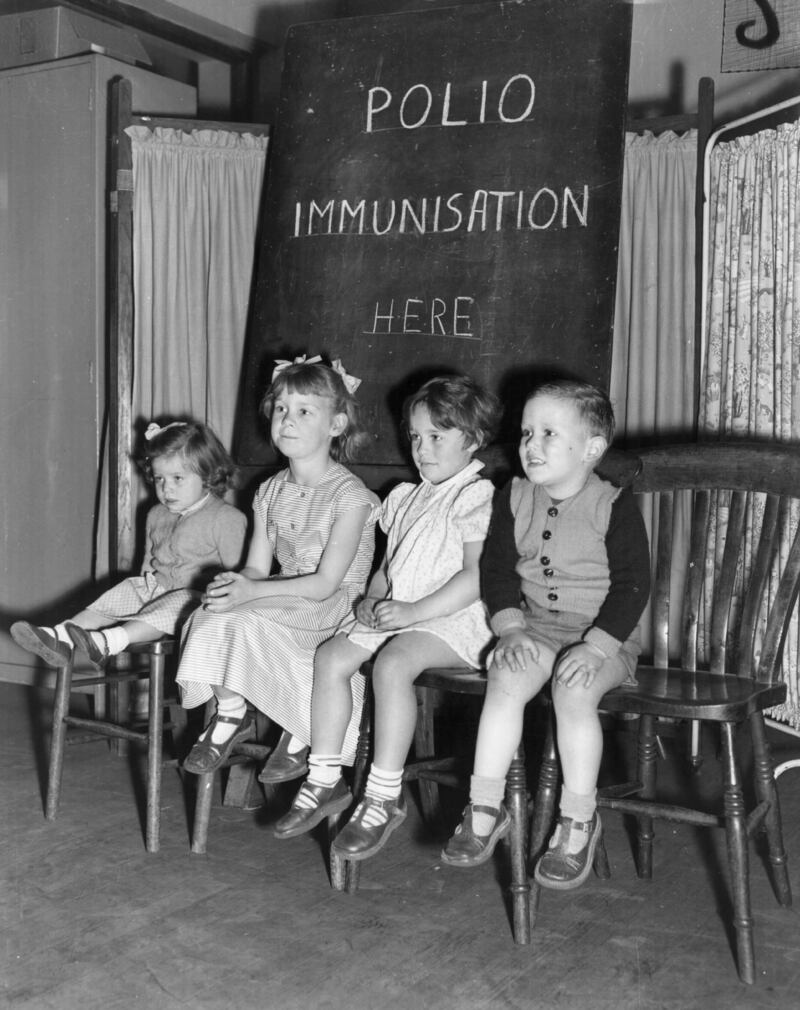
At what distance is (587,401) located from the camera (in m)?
2.49

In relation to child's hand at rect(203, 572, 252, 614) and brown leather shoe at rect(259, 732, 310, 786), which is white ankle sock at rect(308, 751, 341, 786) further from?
→ child's hand at rect(203, 572, 252, 614)

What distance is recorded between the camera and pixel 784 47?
3.39 meters

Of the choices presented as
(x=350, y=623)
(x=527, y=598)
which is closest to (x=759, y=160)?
(x=527, y=598)

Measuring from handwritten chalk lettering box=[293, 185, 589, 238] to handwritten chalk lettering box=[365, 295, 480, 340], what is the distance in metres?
0.20

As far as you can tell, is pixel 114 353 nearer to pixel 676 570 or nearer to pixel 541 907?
pixel 676 570

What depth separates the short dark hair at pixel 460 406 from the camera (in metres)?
2.76

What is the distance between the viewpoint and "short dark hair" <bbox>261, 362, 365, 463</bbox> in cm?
294

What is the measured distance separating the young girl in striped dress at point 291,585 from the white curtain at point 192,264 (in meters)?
0.73

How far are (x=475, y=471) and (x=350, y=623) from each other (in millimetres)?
488

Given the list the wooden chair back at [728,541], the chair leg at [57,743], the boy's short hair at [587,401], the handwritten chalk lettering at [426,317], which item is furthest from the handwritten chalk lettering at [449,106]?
the chair leg at [57,743]

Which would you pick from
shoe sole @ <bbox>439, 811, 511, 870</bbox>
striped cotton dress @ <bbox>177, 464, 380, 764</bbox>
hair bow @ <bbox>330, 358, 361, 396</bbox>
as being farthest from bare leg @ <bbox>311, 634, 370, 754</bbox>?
hair bow @ <bbox>330, 358, 361, 396</bbox>

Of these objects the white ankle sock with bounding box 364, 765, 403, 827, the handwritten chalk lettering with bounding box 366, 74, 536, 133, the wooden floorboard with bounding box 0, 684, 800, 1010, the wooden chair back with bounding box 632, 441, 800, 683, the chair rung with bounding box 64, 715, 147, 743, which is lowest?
the wooden floorboard with bounding box 0, 684, 800, 1010

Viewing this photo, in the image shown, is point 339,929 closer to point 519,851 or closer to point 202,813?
point 519,851

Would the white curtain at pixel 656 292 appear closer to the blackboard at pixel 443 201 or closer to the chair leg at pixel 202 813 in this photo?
the blackboard at pixel 443 201
